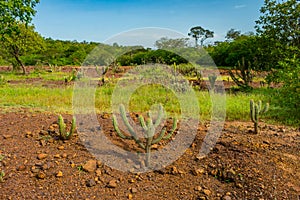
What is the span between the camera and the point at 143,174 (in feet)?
9.20

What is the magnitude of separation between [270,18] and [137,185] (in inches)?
370

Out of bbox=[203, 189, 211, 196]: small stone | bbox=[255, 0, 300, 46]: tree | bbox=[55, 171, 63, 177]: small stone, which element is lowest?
bbox=[203, 189, 211, 196]: small stone

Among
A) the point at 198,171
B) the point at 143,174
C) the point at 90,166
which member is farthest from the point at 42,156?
the point at 198,171

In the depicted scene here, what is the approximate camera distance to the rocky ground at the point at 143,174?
2551 millimetres

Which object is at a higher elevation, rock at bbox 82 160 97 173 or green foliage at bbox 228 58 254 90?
green foliage at bbox 228 58 254 90

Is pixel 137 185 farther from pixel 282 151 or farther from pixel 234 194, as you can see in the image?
pixel 282 151

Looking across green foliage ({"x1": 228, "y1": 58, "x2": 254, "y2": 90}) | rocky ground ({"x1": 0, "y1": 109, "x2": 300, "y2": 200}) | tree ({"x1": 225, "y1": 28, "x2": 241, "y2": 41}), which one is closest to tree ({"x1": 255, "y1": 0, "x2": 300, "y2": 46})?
green foliage ({"x1": 228, "y1": 58, "x2": 254, "y2": 90})

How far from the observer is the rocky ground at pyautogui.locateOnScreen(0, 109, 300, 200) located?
8.37 ft

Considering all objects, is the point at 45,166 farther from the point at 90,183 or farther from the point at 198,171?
the point at 198,171

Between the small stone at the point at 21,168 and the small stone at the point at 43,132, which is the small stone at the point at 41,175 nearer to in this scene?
the small stone at the point at 21,168

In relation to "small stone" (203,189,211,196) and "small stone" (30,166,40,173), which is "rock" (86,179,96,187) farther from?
"small stone" (203,189,211,196)

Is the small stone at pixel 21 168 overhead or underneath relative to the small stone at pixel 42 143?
underneath

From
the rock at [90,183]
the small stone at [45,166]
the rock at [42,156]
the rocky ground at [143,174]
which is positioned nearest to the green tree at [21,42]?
the rocky ground at [143,174]

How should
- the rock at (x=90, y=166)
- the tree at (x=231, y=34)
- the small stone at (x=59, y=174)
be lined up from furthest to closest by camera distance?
the tree at (x=231, y=34)
the rock at (x=90, y=166)
the small stone at (x=59, y=174)
